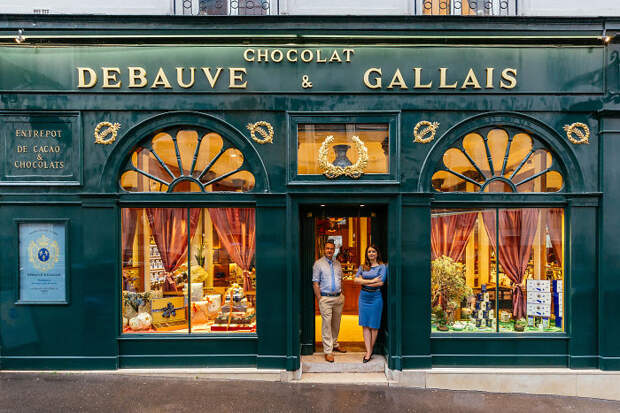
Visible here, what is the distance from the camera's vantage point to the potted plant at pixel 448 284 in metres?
6.01

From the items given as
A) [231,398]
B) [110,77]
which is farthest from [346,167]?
[110,77]

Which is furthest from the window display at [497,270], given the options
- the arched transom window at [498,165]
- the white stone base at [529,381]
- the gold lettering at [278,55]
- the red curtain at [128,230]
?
the red curtain at [128,230]

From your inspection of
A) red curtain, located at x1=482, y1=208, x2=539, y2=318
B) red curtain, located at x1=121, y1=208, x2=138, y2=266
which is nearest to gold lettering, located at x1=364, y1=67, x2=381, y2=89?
red curtain, located at x1=482, y1=208, x2=539, y2=318

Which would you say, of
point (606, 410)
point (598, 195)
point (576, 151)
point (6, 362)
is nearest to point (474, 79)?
point (576, 151)

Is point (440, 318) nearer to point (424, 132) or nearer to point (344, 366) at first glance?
point (344, 366)

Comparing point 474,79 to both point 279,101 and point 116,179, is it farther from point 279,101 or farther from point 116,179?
point 116,179

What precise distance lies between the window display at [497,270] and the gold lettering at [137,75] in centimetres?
514

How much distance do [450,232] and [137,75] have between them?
570 cm

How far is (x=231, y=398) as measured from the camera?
518 centimetres

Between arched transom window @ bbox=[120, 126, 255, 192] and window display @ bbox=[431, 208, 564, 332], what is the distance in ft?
11.1

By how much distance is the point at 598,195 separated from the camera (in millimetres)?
5734

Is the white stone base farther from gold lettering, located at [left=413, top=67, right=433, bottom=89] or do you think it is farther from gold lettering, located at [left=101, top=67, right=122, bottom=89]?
gold lettering, located at [left=101, top=67, right=122, bottom=89]

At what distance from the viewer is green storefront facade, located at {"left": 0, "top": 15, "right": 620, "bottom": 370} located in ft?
19.0

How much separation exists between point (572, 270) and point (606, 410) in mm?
1985
